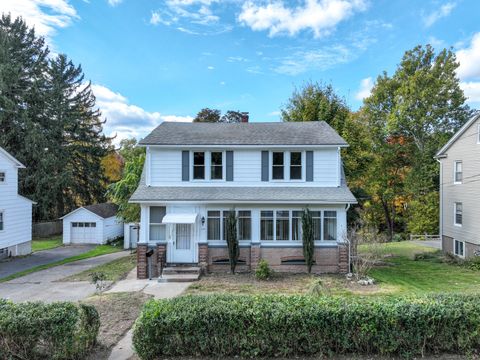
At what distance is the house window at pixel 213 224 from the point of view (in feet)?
45.8

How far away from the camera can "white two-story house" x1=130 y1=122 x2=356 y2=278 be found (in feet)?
44.5

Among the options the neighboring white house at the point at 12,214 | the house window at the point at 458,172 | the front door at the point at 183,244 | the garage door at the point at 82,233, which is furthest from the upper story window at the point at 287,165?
the garage door at the point at 82,233

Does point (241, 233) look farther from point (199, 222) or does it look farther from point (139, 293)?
point (139, 293)

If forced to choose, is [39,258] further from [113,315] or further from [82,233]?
[113,315]

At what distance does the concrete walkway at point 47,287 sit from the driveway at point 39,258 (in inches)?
77.4

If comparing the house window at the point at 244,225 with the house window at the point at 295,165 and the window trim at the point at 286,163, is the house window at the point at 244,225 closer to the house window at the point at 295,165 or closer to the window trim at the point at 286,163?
the window trim at the point at 286,163

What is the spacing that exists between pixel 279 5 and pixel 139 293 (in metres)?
14.6

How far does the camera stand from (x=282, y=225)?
45.8 ft

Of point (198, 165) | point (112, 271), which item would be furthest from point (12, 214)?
point (198, 165)

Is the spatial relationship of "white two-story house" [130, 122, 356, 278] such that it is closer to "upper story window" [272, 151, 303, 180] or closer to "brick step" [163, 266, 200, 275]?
"upper story window" [272, 151, 303, 180]

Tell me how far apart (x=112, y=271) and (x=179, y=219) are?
4712 millimetres

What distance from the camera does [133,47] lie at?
16.5m

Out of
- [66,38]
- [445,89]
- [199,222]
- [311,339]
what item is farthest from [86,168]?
[445,89]

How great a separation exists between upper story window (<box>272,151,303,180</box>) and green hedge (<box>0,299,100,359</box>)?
10.7 metres
